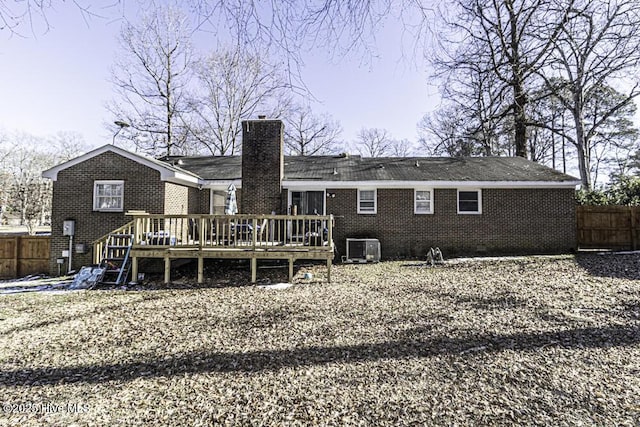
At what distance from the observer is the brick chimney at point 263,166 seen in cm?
1138

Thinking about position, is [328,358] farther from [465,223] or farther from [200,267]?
[465,223]

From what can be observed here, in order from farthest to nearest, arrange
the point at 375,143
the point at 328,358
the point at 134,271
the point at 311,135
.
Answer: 1. the point at 375,143
2. the point at 311,135
3. the point at 134,271
4. the point at 328,358

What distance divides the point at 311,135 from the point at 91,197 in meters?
21.1

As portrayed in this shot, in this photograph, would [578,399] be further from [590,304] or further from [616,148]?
[616,148]

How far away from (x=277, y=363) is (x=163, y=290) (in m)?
5.08

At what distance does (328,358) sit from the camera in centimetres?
358

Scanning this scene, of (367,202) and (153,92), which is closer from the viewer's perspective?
(367,202)

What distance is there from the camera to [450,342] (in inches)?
156

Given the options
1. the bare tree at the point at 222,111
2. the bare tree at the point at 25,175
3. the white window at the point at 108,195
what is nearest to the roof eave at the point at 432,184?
the white window at the point at 108,195

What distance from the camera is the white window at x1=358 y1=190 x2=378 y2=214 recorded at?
38.9 feet

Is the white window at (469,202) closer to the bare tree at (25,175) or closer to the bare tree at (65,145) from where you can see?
the bare tree at (25,175)

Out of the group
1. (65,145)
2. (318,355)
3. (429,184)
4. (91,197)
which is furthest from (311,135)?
(318,355)

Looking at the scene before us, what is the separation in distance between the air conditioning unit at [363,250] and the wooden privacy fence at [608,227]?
8048mm

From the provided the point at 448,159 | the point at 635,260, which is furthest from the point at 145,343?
the point at 448,159
